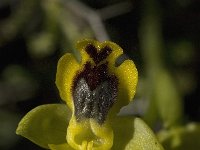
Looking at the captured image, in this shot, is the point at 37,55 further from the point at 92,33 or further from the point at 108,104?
the point at 108,104

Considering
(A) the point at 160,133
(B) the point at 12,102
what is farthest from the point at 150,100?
(B) the point at 12,102

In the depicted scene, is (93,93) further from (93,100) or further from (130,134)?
(130,134)

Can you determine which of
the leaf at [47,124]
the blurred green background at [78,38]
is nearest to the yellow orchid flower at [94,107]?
the leaf at [47,124]

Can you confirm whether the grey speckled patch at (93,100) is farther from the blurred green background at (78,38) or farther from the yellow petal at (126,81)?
the blurred green background at (78,38)

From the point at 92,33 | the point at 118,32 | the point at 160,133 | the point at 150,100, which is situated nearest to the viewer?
the point at 160,133

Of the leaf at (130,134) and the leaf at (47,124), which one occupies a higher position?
the leaf at (47,124)

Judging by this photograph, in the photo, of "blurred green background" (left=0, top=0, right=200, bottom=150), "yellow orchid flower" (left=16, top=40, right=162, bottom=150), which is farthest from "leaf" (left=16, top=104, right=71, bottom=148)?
"blurred green background" (left=0, top=0, right=200, bottom=150)

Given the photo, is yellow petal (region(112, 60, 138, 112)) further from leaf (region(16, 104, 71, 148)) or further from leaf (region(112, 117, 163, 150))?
leaf (region(16, 104, 71, 148))
